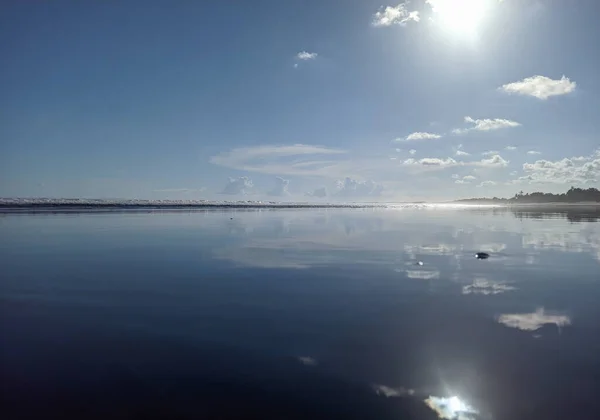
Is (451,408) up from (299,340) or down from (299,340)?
down

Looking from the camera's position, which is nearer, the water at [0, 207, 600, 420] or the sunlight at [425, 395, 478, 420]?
the sunlight at [425, 395, 478, 420]

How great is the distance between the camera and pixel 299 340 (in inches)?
384

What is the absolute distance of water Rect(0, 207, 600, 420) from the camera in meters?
6.93

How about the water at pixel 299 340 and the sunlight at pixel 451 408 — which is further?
the water at pixel 299 340

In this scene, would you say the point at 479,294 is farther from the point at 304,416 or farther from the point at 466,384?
the point at 304,416

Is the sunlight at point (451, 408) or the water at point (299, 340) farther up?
the water at point (299, 340)

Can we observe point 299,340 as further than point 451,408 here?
Yes

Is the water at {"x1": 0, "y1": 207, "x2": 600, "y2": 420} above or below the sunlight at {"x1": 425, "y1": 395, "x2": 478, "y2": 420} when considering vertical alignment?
above

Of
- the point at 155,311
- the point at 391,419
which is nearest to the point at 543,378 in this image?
the point at 391,419

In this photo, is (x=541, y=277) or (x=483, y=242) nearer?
(x=541, y=277)

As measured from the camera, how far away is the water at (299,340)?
22.7ft

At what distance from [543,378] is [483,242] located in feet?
82.5

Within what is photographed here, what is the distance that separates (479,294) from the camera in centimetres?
1460

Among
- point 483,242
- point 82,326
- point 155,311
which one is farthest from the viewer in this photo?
point 483,242
